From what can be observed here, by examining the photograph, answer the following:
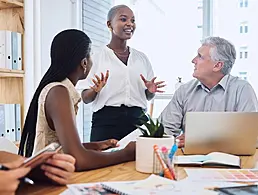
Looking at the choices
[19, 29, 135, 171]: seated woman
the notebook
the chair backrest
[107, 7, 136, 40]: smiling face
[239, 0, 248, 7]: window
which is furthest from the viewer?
[239, 0, 248, 7]: window

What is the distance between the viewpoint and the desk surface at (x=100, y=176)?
1.01 metres

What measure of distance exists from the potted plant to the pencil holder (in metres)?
0.02

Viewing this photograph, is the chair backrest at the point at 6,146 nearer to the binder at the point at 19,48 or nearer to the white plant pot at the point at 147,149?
the white plant pot at the point at 147,149

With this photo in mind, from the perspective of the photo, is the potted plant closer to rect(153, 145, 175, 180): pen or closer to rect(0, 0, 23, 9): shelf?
rect(153, 145, 175, 180): pen

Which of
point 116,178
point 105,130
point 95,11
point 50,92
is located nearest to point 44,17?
point 95,11

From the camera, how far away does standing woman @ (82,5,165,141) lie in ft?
7.91

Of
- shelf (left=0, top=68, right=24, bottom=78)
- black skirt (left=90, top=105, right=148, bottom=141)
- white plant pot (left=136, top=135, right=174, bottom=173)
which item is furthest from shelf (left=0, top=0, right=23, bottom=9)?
white plant pot (left=136, top=135, right=174, bottom=173)

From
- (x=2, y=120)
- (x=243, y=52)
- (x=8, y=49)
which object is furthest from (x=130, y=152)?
(x=243, y=52)

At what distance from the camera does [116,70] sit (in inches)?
97.8

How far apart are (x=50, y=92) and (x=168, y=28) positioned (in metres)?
2.57

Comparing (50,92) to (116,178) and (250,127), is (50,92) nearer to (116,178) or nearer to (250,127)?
(116,178)

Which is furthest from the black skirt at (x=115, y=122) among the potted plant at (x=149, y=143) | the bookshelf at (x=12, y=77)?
the potted plant at (x=149, y=143)

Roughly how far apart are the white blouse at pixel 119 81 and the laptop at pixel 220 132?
995 mm

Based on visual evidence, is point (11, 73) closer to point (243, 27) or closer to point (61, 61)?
point (61, 61)
